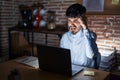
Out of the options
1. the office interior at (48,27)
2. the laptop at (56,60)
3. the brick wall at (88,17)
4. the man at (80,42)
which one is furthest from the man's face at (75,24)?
the brick wall at (88,17)

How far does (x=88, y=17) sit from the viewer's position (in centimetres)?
343

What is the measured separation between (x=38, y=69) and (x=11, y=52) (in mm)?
2464

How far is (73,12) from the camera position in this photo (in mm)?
2242

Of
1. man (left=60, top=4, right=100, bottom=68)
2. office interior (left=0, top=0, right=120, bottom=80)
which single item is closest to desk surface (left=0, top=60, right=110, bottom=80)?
man (left=60, top=4, right=100, bottom=68)

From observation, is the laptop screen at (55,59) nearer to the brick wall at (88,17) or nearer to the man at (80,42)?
the man at (80,42)

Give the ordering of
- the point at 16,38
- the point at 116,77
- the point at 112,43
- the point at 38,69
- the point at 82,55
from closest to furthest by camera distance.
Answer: the point at 38,69, the point at 82,55, the point at 116,77, the point at 112,43, the point at 16,38

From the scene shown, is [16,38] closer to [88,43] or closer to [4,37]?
[4,37]

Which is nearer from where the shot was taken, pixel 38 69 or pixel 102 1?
pixel 38 69

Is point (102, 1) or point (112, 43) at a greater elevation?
point (102, 1)

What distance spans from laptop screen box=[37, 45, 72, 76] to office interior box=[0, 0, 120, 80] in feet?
4.87

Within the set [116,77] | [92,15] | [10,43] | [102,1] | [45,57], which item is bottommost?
[116,77]

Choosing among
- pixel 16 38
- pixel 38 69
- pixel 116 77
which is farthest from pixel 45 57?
pixel 16 38

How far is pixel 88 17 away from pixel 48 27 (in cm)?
78

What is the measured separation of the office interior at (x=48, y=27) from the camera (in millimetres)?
3184
